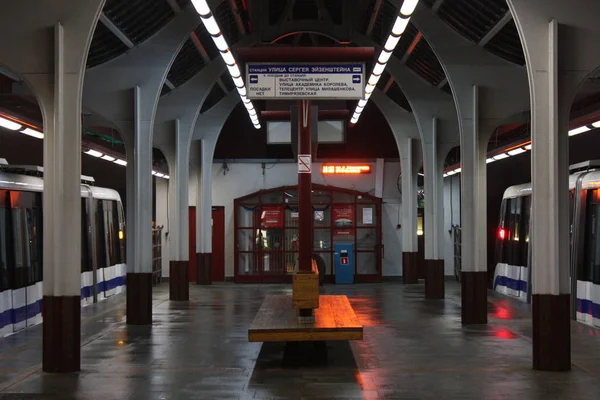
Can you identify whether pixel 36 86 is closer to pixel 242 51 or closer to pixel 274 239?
pixel 242 51

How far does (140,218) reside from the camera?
Result: 41.0ft

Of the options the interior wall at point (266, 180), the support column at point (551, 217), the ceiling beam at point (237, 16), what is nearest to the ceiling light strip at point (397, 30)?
the support column at point (551, 217)

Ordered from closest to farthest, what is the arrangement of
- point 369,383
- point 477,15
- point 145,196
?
point 369,383
point 145,196
point 477,15

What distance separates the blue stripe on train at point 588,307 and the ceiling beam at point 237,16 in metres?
9.39

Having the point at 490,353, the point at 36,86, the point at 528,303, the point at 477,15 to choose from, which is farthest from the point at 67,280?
the point at 528,303

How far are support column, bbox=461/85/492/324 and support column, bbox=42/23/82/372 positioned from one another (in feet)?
22.5

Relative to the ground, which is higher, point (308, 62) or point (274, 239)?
point (308, 62)

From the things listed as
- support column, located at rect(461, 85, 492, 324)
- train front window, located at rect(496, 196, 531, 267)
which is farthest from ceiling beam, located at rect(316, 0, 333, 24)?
train front window, located at rect(496, 196, 531, 267)

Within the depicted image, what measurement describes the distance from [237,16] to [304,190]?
7840 millimetres

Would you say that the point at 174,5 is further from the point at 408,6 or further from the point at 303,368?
the point at 303,368

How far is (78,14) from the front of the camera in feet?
27.3

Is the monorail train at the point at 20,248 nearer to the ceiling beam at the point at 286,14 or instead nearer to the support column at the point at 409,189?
the ceiling beam at the point at 286,14

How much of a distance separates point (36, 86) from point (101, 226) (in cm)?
999

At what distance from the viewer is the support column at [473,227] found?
1235 cm
